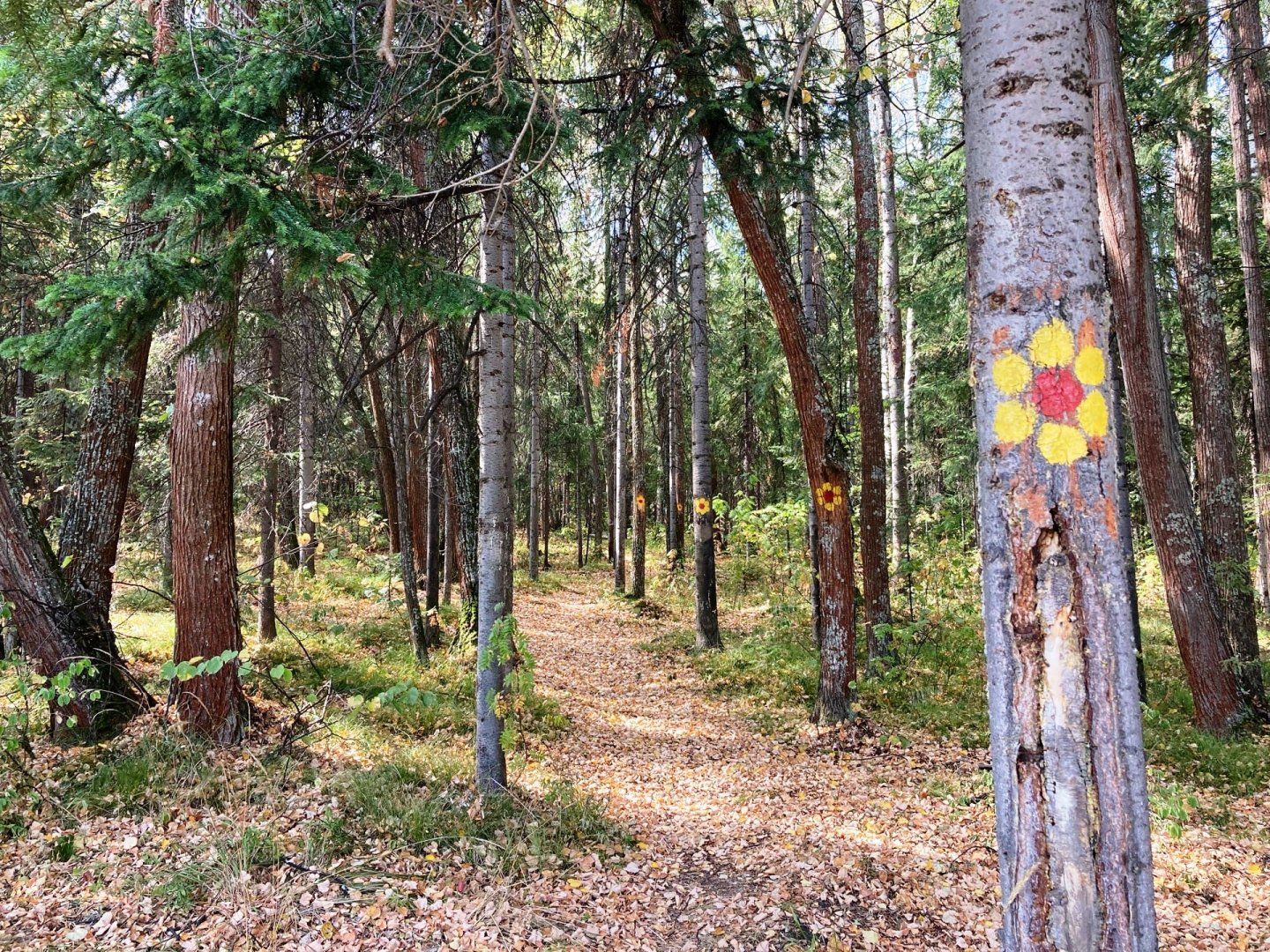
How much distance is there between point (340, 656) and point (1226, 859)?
888 cm

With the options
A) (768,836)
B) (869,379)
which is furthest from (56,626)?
(869,379)

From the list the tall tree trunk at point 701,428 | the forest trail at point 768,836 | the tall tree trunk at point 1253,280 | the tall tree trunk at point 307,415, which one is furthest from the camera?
the tall tree trunk at point 701,428

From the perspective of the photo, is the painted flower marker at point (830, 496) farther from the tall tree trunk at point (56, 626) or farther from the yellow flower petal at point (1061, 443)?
the tall tree trunk at point (56, 626)

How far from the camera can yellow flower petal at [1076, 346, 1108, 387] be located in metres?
1.65

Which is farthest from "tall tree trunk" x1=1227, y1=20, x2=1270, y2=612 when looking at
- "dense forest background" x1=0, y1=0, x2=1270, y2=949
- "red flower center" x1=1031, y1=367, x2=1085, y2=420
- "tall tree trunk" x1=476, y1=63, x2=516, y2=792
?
"red flower center" x1=1031, y1=367, x2=1085, y2=420

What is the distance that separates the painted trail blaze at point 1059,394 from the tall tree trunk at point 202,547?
5.93m

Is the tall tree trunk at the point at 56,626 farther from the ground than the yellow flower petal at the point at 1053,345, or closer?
Answer: closer

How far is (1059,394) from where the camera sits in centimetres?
166

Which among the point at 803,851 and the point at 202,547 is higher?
the point at 202,547

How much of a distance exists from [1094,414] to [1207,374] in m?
8.42

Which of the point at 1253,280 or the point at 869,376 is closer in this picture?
the point at 869,376

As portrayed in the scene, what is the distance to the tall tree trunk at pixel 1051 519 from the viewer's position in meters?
1.59

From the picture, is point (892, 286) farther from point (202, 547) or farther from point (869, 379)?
point (202, 547)

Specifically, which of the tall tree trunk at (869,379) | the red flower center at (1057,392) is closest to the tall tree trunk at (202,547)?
the red flower center at (1057,392)
